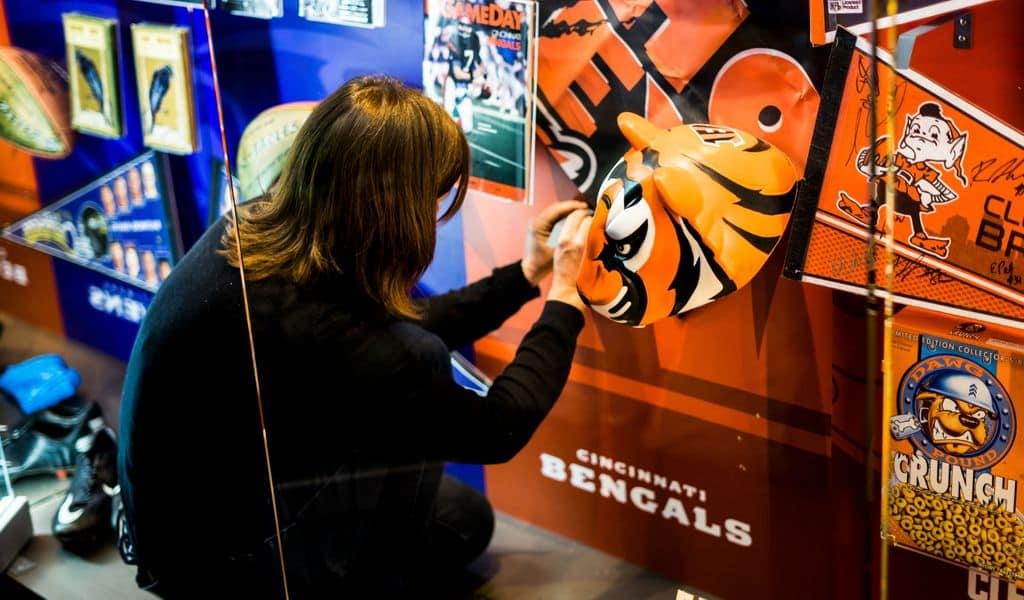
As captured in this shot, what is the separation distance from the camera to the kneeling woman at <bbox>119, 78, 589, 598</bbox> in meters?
1.38

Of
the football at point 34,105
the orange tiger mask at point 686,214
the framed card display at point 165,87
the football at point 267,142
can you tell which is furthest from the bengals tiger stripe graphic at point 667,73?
the football at point 34,105

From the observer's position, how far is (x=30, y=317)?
8.22ft

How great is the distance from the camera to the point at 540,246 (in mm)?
1642

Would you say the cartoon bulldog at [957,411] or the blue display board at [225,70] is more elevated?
the blue display board at [225,70]

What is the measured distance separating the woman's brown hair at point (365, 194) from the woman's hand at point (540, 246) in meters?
0.18

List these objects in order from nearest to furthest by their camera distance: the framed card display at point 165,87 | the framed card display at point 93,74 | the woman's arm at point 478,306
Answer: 1. the woman's arm at point 478,306
2. the framed card display at point 165,87
3. the framed card display at point 93,74

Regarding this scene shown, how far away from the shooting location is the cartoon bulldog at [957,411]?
126cm

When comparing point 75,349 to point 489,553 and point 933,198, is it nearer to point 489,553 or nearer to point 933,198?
point 489,553

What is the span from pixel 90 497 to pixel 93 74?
2.88 feet
